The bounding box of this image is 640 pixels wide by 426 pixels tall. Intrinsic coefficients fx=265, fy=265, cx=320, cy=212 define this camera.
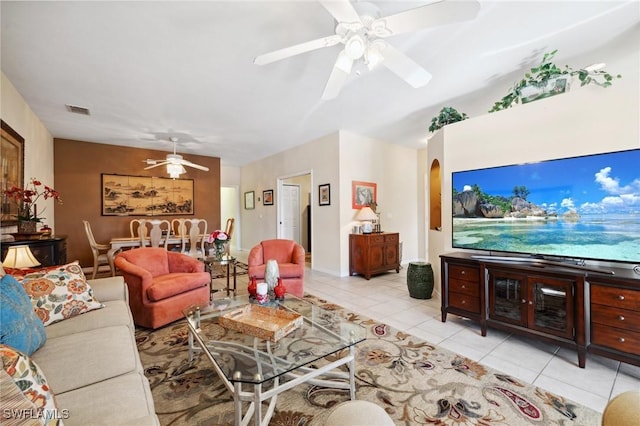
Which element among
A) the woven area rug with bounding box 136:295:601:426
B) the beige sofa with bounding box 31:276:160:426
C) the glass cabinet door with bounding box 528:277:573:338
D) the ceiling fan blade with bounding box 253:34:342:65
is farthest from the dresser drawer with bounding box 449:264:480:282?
the beige sofa with bounding box 31:276:160:426

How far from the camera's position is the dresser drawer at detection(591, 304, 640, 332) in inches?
71.7

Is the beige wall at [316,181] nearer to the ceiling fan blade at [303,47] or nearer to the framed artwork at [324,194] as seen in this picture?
the framed artwork at [324,194]

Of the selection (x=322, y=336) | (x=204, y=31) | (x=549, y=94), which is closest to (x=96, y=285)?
(x=322, y=336)

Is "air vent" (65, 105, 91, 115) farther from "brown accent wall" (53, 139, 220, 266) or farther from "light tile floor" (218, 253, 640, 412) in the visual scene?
"light tile floor" (218, 253, 640, 412)

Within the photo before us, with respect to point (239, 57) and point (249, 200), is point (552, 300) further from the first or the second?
point (249, 200)

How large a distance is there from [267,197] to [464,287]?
5277 mm

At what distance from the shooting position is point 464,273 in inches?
106

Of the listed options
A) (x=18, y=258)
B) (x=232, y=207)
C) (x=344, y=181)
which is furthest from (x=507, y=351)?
(x=232, y=207)

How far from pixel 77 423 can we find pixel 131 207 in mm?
5937

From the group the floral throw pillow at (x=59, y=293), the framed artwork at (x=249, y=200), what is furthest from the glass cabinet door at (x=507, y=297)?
the framed artwork at (x=249, y=200)

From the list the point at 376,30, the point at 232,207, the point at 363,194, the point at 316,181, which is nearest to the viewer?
the point at 376,30

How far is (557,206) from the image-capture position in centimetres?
228

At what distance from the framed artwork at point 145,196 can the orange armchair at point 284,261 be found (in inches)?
142

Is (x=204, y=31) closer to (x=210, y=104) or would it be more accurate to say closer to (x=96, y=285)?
(x=210, y=104)
